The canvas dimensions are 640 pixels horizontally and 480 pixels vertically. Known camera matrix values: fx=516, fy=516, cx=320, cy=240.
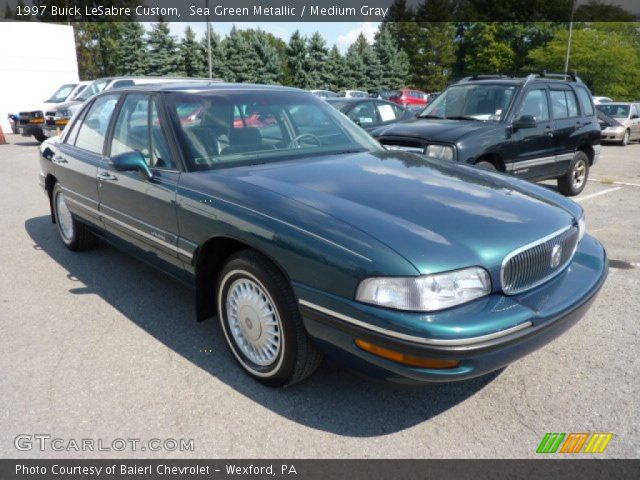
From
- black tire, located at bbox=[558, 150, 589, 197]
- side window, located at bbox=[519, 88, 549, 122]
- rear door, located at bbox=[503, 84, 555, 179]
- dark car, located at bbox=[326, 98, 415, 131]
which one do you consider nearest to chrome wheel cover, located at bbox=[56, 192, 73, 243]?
rear door, located at bbox=[503, 84, 555, 179]

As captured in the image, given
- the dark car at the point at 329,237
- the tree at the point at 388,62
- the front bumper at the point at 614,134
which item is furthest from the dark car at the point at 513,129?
the tree at the point at 388,62

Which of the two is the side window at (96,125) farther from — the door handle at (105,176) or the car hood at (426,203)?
the car hood at (426,203)

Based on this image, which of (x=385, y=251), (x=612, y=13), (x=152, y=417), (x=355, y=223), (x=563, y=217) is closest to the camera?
(x=385, y=251)

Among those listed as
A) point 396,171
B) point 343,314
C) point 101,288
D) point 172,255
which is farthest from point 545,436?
point 101,288

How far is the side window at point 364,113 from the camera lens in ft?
33.9

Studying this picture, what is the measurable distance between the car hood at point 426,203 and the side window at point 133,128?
2.88ft

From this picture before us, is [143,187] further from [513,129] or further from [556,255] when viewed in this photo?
[513,129]

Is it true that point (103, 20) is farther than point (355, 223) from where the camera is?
Yes

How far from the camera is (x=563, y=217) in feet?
9.43

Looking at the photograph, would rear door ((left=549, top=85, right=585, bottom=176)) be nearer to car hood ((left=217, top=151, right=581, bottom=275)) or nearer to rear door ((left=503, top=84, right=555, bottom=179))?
rear door ((left=503, top=84, right=555, bottom=179))

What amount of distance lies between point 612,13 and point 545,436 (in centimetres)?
5981

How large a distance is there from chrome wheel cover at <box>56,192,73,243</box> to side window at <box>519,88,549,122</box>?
5558mm

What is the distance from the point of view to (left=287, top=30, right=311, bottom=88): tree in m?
38.9

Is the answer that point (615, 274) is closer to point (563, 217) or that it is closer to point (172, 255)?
point (563, 217)
